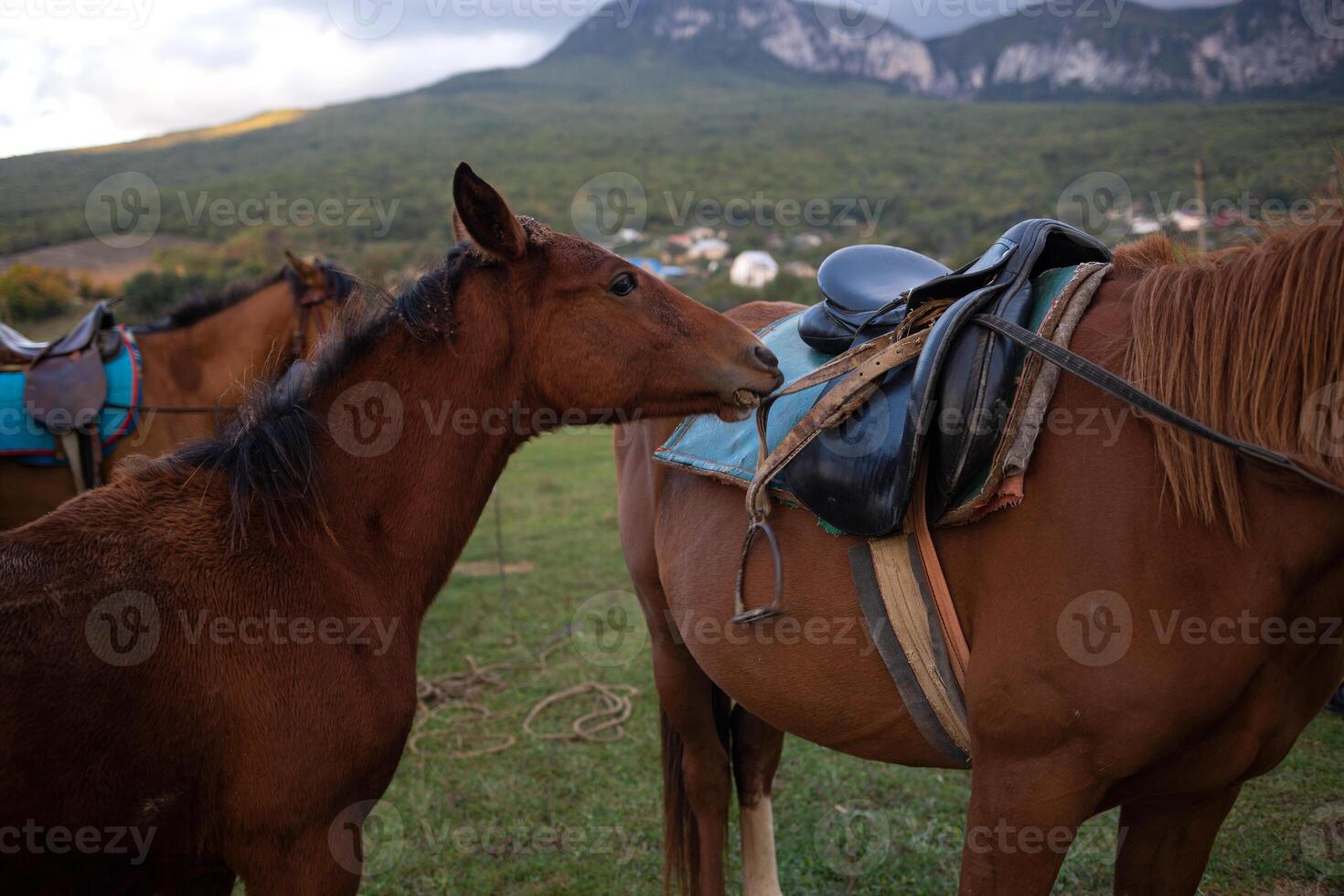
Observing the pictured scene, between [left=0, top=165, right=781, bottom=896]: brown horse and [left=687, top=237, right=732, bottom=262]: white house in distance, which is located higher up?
[left=0, top=165, right=781, bottom=896]: brown horse

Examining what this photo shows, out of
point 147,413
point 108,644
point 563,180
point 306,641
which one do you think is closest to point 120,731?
point 108,644

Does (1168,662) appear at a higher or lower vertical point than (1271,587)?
lower

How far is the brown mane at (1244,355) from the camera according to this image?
1671 millimetres

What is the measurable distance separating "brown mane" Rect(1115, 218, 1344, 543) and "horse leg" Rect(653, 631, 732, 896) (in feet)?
6.57

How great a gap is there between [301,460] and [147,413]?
4169mm

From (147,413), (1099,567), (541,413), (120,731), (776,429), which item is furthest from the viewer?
(147,413)

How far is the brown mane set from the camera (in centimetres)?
167

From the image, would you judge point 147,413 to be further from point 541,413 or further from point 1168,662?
point 1168,662

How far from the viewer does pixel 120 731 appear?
165 centimetres
